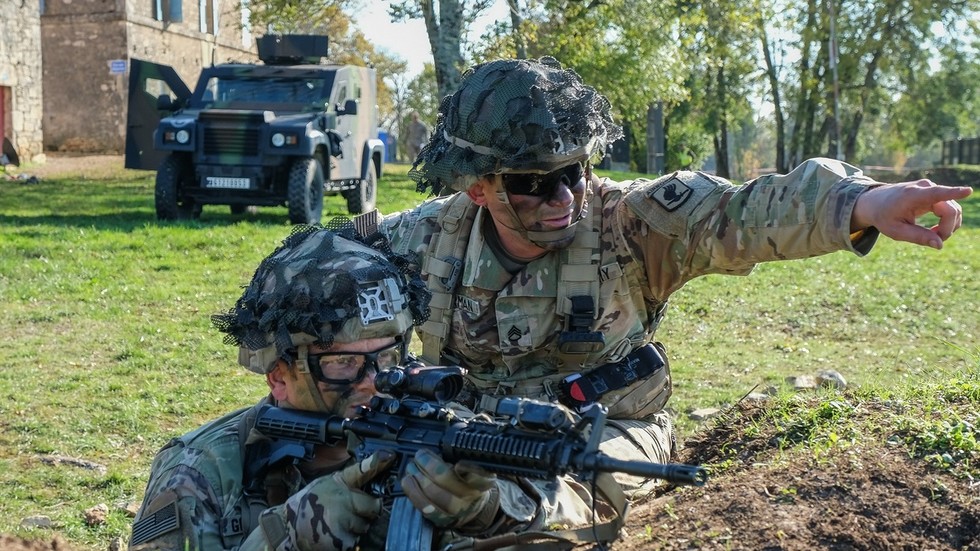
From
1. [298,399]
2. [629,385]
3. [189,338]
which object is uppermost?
[298,399]

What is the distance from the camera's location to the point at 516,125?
12.2 ft

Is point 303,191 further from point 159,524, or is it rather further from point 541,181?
point 159,524

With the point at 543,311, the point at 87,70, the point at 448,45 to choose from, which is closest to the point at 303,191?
the point at 448,45

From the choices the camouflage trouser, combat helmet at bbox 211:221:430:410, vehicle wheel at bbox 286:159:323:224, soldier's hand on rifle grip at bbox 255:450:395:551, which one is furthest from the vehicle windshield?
soldier's hand on rifle grip at bbox 255:450:395:551

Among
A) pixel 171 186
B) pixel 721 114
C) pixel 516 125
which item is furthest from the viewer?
pixel 721 114

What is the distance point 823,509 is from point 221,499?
1642mm

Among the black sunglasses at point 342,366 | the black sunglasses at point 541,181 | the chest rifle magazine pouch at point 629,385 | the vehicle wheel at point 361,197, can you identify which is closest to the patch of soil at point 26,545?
the black sunglasses at point 342,366

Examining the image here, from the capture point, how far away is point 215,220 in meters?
13.3

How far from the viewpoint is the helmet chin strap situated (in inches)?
151

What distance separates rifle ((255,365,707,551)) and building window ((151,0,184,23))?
26.2 meters

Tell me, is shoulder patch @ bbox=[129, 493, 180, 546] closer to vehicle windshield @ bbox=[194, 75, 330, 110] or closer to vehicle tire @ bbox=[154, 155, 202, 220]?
vehicle tire @ bbox=[154, 155, 202, 220]

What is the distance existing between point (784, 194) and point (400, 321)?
129 cm

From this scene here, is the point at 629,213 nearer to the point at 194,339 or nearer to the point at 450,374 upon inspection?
the point at 450,374

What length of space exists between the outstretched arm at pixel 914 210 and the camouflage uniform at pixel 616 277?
16.6 inches
